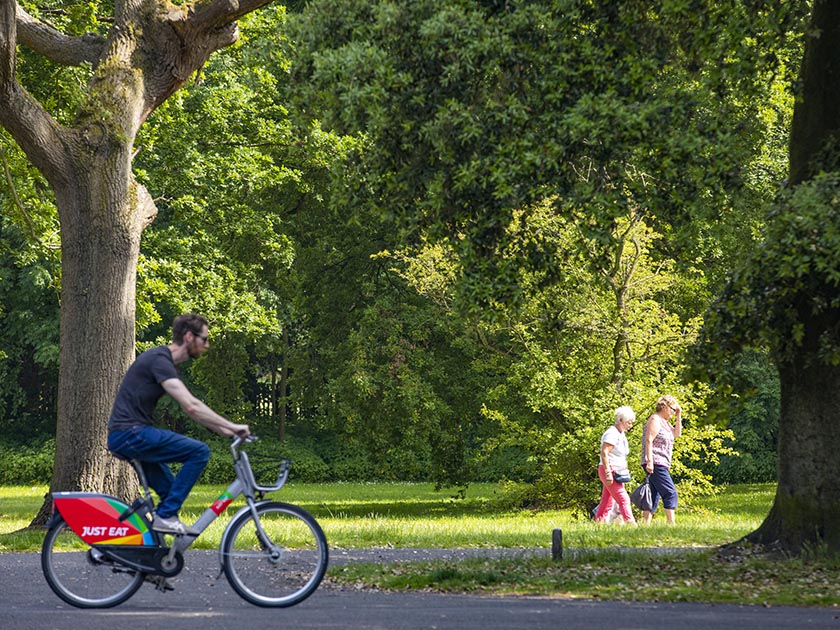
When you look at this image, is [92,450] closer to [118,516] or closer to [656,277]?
[118,516]

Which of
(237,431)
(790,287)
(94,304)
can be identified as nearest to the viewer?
(237,431)

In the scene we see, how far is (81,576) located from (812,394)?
6717 millimetres

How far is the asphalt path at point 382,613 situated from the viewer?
780cm

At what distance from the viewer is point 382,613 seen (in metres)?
8.45

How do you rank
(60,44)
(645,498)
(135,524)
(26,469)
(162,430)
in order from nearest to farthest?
(162,430) < (135,524) < (60,44) < (645,498) < (26,469)

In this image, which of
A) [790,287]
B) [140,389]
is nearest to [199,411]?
[140,389]

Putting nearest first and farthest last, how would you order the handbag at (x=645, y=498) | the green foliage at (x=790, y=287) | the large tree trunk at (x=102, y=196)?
1. the green foliage at (x=790, y=287)
2. the large tree trunk at (x=102, y=196)
3. the handbag at (x=645, y=498)

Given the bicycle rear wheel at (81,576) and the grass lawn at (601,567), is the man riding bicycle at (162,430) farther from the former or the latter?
the grass lawn at (601,567)

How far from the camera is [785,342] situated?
1097 cm

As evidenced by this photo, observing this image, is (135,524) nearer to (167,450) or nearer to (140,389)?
(167,450)

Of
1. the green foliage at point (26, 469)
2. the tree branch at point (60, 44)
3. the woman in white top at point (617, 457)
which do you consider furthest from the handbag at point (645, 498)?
the green foliage at point (26, 469)

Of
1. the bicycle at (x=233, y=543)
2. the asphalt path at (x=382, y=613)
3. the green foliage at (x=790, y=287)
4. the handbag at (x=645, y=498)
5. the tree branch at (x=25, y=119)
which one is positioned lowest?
the asphalt path at (x=382, y=613)

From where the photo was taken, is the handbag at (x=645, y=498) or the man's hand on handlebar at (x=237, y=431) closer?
the man's hand on handlebar at (x=237, y=431)

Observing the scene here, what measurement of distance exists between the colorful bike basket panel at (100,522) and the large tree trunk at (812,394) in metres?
6.05
